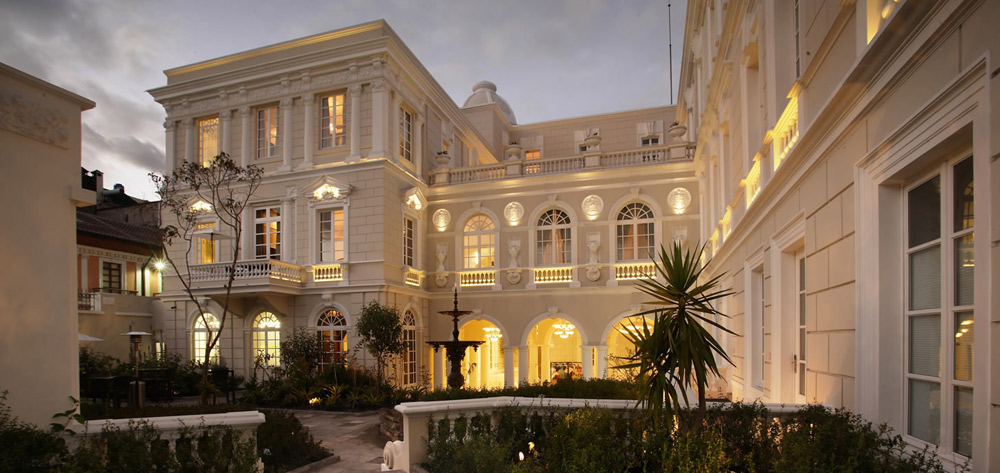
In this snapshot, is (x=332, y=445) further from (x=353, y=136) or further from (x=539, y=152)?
(x=539, y=152)

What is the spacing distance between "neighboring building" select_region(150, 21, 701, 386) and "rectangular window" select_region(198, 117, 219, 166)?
0.05m

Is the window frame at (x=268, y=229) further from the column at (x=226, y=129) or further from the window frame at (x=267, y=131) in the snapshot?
the column at (x=226, y=129)

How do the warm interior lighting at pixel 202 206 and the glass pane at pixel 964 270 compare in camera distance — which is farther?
the warm interior lighting at pixel 202 206

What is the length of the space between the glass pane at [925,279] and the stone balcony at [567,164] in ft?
52.0

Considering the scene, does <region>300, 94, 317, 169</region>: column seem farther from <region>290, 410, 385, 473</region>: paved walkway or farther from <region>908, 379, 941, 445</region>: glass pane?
<region>908, 379, 941, 445</region>: glass pane

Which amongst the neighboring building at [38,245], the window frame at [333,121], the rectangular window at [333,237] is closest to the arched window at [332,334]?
the rectangular window at [333,237]

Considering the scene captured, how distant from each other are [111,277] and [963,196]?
26.3 m

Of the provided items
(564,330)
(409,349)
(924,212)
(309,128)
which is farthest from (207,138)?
(924,212)

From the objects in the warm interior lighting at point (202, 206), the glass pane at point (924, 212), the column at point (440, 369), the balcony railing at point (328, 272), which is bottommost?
the column at point (440, 369)

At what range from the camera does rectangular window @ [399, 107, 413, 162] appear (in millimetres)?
20828

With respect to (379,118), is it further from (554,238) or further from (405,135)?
(554,238)

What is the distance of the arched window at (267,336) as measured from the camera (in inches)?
791

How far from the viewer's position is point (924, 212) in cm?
422

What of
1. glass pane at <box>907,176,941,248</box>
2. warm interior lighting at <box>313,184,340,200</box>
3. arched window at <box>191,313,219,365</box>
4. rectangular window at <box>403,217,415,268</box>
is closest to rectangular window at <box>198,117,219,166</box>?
warm interior lighting at <box>313,184,340,200</box>
